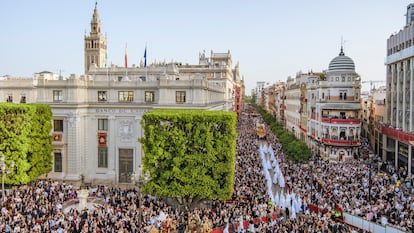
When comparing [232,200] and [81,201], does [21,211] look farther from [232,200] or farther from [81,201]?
[232,200]

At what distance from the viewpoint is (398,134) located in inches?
1797

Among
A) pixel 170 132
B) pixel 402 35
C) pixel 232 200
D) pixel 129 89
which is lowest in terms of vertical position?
pixel 232 200

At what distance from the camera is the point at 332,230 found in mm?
23797

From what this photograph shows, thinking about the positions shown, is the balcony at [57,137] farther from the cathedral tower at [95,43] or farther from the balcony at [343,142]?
the cathedral tower at [95,43]

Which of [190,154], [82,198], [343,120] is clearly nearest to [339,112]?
[343,120]

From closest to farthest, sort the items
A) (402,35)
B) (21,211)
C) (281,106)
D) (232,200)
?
(21,211) < (232,200) < (402,35) < (281,106)

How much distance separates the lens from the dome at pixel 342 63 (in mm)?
54375

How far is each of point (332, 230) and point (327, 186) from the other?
→ 11.5 m

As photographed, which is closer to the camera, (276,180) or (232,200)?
(232,200)

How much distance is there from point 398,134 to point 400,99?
4601 mm

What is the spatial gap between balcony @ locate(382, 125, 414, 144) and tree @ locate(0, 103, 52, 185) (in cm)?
3809

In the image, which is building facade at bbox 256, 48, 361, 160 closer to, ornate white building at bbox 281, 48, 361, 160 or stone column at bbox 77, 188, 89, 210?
ornate white building at bbox 281, 48, 361, 160

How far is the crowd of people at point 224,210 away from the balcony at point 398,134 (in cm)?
597

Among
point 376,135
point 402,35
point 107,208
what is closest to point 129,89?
point 107,208
